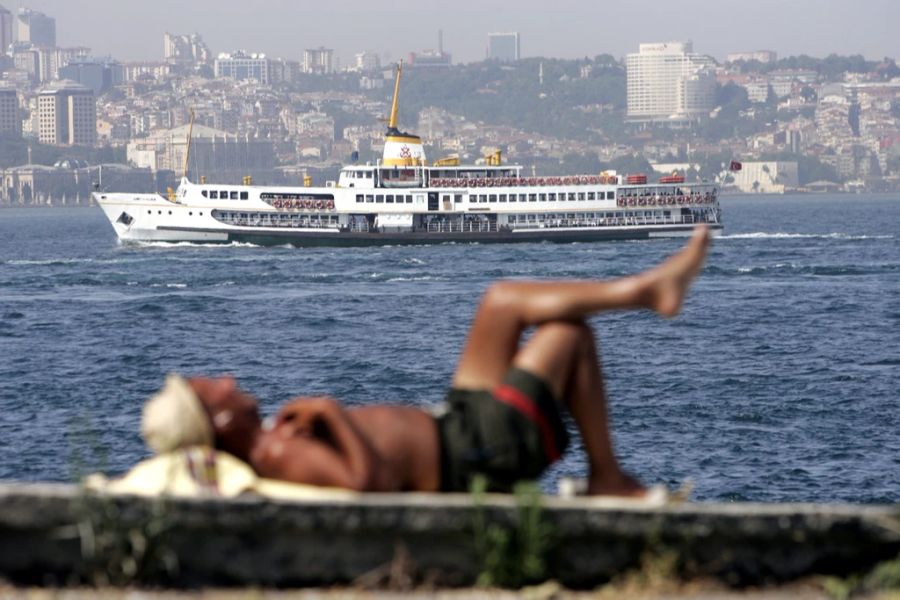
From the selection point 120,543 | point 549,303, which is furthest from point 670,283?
point 120,543

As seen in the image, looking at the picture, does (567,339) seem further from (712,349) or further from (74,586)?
(712,349)

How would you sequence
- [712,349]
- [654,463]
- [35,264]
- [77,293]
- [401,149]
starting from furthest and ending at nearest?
[401,149], [35,264], [77,293], [712,349], [654,463]

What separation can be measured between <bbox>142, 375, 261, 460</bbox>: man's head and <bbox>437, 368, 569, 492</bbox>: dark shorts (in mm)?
577

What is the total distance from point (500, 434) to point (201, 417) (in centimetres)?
87

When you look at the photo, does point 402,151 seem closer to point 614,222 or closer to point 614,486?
point 614,222

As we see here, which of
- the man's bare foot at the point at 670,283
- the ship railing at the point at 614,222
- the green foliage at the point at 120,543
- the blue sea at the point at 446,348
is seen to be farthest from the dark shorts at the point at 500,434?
the ship railing at the point at 614,222

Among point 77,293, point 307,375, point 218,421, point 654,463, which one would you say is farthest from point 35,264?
point 218,421

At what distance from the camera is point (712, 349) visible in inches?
1212

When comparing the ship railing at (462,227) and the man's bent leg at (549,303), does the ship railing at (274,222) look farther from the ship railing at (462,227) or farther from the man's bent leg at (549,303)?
the man's bent leg at (549,303)

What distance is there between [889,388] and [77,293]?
86.3 feet

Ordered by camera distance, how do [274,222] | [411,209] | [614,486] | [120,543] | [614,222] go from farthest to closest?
[614,222] < [411,209] < [274,222] < [614,486] < [120,543]

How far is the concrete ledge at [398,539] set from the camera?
14.3 ft

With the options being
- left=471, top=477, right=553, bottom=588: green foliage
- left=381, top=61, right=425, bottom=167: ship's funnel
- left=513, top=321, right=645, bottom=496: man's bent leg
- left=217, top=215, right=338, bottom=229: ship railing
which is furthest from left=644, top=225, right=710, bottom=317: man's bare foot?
left=381, top=61, right=425, bottom=167: ship's funnel

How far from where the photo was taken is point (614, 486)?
4824mm
